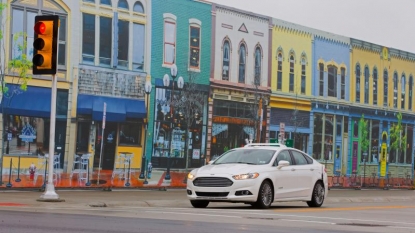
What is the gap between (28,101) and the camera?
2925 centimetres

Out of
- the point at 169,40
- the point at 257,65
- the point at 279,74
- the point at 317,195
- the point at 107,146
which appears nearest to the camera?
the point at 317,195

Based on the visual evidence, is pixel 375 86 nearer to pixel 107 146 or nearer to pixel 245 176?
pixel 107 146

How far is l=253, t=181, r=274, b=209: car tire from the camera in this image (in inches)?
792

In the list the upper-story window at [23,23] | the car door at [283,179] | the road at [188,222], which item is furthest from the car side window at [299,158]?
the upper-story window at [23,23]

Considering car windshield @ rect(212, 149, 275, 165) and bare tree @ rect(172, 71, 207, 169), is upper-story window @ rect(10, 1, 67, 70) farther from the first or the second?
car windshield @ rect(212, 149, 275, 165)

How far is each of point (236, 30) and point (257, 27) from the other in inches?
63.9

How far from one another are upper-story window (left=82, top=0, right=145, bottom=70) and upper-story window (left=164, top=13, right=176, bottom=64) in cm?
130

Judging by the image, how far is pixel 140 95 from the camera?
3375cm

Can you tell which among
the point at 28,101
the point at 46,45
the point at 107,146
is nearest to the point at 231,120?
the point at 107,146

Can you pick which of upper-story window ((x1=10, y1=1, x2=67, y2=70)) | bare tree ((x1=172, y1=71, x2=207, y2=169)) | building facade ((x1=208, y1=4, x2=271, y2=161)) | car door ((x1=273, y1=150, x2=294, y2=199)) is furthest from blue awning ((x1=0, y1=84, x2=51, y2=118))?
car door ((x1=273, y1=150, x2=294, y2=199))

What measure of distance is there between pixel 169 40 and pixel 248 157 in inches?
571

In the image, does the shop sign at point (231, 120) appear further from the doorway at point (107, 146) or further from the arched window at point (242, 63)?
the doorway at point (107, 146)

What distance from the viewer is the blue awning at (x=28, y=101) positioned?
1137 inches

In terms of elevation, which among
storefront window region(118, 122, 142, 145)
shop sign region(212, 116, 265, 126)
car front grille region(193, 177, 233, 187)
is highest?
shop sign region(212, 116, 265, 126)
